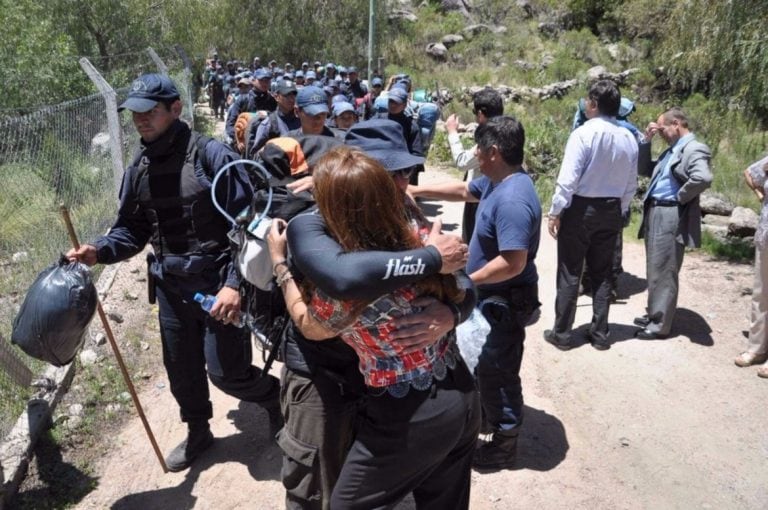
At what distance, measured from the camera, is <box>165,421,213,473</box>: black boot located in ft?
11.2

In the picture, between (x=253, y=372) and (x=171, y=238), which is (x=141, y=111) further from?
Answer: (x=253, y=372)

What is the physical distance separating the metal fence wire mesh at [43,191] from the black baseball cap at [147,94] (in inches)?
68.2

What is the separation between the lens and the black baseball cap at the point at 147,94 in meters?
2.89

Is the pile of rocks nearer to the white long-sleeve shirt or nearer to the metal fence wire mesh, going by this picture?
Answer: the white long-sleeve shirt

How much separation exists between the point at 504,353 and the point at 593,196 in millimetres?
1841

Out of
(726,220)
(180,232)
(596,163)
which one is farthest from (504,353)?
(726,220)

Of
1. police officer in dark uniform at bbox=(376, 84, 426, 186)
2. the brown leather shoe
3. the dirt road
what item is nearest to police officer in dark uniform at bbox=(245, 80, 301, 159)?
police officer in dark uniform at bbox=(376, 84, 426, 186)

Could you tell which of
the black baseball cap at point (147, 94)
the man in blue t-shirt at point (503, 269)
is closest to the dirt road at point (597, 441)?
the man in blue t-shirt at point (503, 269)

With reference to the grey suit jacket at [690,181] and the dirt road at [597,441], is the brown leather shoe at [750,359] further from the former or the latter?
the grey suit jacket at [690,181]

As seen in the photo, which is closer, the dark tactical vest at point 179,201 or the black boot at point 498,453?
the dark tactical vest at point 179,201

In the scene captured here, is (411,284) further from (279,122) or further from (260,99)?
(260,99)

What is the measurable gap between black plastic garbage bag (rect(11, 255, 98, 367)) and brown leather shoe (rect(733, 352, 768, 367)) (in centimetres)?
448

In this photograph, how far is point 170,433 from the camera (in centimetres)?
381

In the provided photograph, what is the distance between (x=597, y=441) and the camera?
12.5 ft
